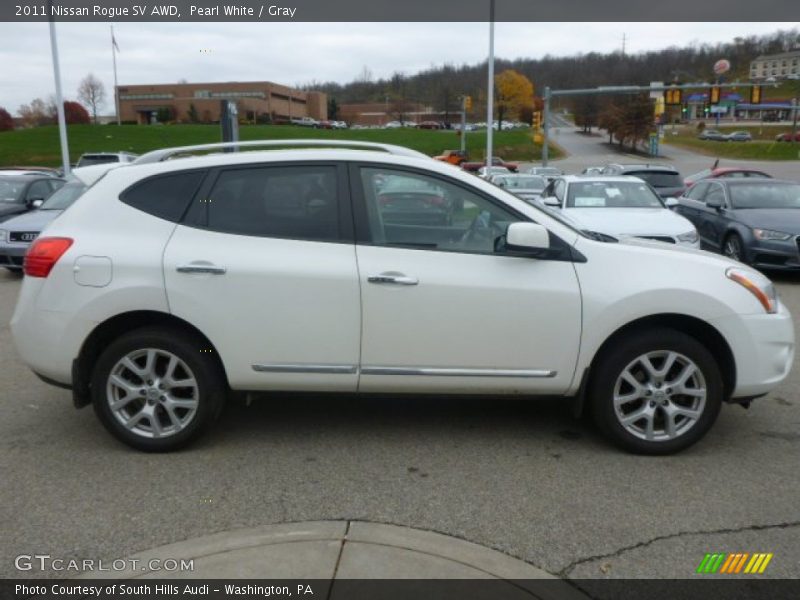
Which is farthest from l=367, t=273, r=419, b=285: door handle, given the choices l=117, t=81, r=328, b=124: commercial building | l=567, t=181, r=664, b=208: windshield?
l=117, t=81, r=328, b=124: commercial building

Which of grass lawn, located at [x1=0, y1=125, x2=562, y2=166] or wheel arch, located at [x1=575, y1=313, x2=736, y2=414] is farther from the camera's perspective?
grass lawn, located at [x1=0, y1=125, x2=562, y2=166]

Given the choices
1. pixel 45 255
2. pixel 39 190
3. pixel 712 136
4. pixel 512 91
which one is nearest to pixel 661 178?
pixel 39 190

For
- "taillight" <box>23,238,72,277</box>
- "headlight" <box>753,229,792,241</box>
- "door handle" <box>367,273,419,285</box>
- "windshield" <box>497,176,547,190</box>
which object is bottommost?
"headlight" <box>753,229,792,241</box>

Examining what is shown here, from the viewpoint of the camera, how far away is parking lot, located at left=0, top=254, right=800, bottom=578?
125 inches

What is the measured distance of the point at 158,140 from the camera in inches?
2603

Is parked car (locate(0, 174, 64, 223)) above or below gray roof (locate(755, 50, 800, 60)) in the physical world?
below

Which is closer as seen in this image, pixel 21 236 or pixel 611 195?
pixel 21 236

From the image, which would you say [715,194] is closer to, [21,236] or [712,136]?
[21,236]

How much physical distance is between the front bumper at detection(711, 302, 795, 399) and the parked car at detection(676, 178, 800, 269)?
Answer: 6.87 metres

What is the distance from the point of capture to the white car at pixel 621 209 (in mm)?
9367

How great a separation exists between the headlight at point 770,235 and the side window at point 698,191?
2823 millimetres

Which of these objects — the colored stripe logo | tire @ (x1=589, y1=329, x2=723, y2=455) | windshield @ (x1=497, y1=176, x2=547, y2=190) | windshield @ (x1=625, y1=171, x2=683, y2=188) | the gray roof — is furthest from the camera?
the gray roof

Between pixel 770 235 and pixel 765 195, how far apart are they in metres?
1.76

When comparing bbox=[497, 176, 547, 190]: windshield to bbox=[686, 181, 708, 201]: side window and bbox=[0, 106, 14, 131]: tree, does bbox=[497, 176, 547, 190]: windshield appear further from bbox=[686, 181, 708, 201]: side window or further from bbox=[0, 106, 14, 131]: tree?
bbox=[0, 106, 14, 131]: tree
